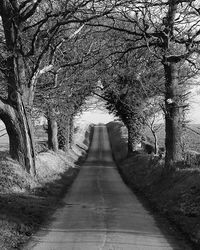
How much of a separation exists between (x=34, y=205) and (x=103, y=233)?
15.8ft

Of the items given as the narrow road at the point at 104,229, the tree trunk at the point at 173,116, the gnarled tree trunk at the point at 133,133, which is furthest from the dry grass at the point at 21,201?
the gnarled tree trunk at the point at 133,133

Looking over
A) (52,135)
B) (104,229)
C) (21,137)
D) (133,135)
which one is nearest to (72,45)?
(21,137)

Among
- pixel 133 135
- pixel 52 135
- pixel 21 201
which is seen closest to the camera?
pixel 21 201

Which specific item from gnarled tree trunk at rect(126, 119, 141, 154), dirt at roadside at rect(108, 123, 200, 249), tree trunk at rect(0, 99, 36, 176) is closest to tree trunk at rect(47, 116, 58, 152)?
gnarled tree trunk at rect(126, 119, 141, 154)

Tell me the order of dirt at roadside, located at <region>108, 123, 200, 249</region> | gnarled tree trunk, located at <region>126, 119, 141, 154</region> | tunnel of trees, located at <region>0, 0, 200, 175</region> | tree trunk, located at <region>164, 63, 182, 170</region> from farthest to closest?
gnarled tree trunk, located at <region>126, 119, 141, 154</region>
tree trunk, located at <region>164, 63, 182, 170</region>
tunnel of trees, located at <region>0, 0, 200, 175</region>
dirt at roadside, located at <region>108, 123, 200, 249</region>

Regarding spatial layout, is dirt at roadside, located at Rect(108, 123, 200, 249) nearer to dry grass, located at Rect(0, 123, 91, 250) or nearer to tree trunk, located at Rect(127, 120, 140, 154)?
dry grass, located at Rect(0, 123, 91, 250)

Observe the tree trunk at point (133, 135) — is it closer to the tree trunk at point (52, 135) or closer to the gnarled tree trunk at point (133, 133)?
the gnarled tree trunk at point (133, 133)

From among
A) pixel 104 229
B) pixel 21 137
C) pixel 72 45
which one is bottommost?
pixel 104 229

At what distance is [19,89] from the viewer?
2212 cm

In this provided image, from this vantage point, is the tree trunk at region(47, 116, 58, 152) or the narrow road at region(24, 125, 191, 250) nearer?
the narrow road at region(24, 125, 191, 250)

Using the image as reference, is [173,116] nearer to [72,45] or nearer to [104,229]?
[72,45]

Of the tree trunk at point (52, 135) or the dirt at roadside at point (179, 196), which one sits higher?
the tree trunk at point (52, 135)

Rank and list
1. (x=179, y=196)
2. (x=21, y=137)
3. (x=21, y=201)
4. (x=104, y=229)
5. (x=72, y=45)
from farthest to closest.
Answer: (x=72, y=45) < (x=21, y=137) < (x=179, y=196) < (x=21, y=201) < (x=104, y=229)

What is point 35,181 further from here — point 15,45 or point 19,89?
point 15,45
